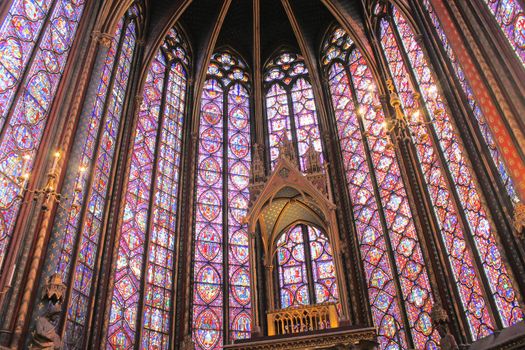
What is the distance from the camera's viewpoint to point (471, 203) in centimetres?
1034

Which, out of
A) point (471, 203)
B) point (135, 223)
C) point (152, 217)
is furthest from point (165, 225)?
point (471, 203)

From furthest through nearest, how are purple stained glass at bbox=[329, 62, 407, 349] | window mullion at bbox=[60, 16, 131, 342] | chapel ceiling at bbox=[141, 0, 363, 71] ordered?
chapel ceiling at bbox=[141, 0, 363, 71], purple stained glass at bbox=[329, 62, 407, 349], window mullion at bbox=[60, 16, 131, 342]

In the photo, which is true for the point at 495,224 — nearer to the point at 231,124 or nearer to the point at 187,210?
the point at 187,210

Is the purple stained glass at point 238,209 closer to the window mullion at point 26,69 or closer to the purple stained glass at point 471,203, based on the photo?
the purple stained glass at point 471,203

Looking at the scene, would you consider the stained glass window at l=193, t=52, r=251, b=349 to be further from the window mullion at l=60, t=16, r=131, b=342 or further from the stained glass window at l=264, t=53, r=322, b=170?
the window mullion at l=60, t=16, r=131, b=342

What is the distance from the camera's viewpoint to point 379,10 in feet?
50.6

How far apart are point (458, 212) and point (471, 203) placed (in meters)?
0.33

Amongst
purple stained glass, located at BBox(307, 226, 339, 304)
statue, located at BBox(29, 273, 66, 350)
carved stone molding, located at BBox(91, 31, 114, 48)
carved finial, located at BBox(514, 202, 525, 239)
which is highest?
carved stone molding, located at BBox(91, 31, 114, 48)

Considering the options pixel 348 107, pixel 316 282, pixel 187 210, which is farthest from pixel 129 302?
pixel 348 107

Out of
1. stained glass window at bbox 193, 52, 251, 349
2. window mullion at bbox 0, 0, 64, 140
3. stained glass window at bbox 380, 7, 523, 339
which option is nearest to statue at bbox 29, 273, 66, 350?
window mullion at bbox 0, 0, 64, 140

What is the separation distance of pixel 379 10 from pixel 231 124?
5647mm

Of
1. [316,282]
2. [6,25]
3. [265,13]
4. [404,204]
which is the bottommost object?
[316,282]

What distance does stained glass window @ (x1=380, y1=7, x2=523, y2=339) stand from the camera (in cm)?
940

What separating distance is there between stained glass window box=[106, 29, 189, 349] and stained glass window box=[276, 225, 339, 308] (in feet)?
9.54
